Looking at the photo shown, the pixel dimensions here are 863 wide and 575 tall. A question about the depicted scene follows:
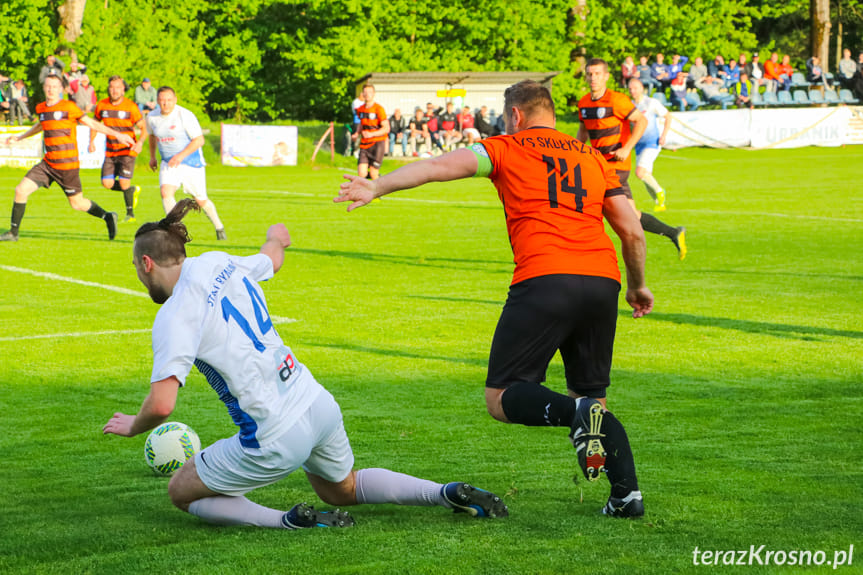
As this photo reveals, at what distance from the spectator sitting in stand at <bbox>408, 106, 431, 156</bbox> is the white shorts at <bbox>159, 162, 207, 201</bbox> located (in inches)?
949

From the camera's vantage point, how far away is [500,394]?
16.4 feet

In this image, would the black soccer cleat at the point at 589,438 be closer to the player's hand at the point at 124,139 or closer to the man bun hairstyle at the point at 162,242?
the man bun hairstyle at the point at 162,242

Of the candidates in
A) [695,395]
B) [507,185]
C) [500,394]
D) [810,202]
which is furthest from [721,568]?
[810,202]

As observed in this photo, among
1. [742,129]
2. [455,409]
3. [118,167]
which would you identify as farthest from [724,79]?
[455,409]

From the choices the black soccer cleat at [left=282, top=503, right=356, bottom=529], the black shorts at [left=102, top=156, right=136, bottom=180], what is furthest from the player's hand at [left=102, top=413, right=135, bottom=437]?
the black shorts at [left=102, top=156, right=136, bottom=180]

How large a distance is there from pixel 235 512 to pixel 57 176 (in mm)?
12546

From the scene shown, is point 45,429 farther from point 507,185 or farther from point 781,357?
point 781,357

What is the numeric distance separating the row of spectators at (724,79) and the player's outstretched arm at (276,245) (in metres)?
38.1

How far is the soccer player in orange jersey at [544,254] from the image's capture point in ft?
16.0

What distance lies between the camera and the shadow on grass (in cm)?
934

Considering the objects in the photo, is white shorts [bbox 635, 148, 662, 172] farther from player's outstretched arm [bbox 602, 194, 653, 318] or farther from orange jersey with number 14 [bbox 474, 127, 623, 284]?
orange jersey with number 14 [bbox 474, 127, 623, 284]

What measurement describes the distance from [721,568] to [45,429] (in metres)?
4.25

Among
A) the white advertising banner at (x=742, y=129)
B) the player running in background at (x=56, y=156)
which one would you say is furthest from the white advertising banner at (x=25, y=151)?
the white advertising banner at (x=742, y=129)

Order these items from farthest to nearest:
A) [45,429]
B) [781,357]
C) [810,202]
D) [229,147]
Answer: [229,147], [810,202], [781,357], [45,429]
